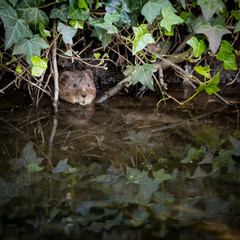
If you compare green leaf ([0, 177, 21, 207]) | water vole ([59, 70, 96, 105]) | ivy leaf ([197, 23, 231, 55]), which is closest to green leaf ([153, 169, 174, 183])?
green leaf ([0, 177, 21, 207])

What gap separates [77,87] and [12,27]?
2.92 ft

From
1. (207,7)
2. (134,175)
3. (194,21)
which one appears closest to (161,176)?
(134,175)

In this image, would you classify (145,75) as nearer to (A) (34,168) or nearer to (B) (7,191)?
(A) (34,168)

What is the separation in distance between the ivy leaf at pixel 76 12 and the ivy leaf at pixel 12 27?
0.33 meters

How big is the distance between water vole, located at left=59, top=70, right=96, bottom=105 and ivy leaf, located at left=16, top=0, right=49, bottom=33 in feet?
2.33

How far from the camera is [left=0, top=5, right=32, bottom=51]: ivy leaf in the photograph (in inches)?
87.9

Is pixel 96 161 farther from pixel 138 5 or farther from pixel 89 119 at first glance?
pixel 138 5

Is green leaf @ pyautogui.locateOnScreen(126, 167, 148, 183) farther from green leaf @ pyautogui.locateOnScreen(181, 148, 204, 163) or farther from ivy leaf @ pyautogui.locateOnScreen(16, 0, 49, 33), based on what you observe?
ivy leaf @ pyautogui.locateOnScreen(16, 0, 49, 33)

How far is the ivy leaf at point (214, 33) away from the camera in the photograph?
253 cm

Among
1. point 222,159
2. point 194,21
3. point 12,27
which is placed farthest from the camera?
point 194,21

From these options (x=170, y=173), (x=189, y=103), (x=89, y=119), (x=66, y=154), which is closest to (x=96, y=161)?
(x=66, y=154)

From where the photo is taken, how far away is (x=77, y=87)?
3.00 metres

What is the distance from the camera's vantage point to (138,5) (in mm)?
2457

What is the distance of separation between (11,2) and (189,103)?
1539 millimetres
